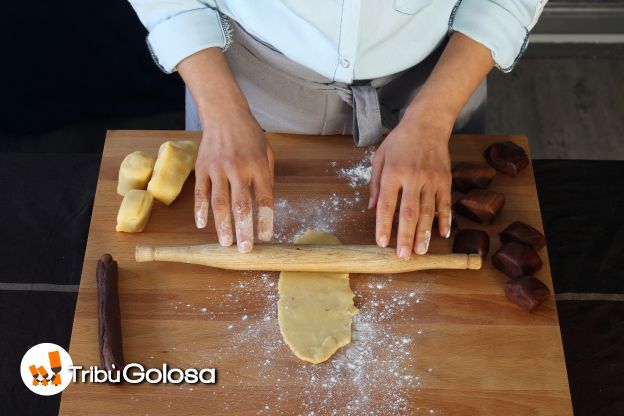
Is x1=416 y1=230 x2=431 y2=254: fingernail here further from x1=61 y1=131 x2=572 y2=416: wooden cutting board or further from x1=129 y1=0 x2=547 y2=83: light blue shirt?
x1=129 y1=0 x2=547 y2=83: light blue shirt

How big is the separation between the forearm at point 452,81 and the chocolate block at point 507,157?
179 mm

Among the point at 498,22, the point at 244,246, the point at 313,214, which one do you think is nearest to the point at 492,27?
the point at 498,22

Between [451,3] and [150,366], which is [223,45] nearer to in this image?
[451,3]

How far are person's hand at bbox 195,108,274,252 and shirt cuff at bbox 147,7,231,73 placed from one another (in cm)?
14

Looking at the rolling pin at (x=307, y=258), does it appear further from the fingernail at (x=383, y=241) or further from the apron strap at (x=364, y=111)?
the apron strap at (x=364, y=111)

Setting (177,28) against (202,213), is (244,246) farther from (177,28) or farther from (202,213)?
(177,28)

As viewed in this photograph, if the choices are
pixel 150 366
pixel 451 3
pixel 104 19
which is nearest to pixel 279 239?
pixel 150 366

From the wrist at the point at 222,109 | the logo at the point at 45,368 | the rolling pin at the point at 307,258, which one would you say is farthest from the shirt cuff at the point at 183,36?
the logo at the point at 45,368

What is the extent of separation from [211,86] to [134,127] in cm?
137

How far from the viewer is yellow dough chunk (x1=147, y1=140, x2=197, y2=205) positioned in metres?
1.38

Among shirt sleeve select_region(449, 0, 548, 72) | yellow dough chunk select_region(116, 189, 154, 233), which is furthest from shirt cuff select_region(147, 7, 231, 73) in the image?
shirt sleeve select_region(449, 0, 548, 72)

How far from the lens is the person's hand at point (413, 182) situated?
125cm

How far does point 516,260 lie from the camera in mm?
1274

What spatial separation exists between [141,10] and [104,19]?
3.50ft
